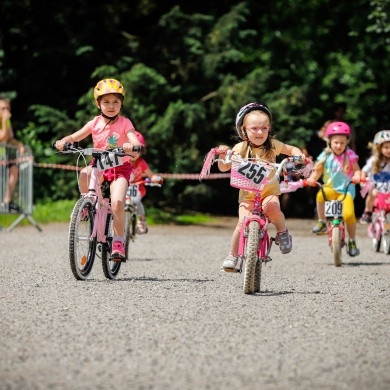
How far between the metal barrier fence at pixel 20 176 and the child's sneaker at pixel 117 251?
805 cm

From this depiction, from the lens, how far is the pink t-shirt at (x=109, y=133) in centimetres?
994

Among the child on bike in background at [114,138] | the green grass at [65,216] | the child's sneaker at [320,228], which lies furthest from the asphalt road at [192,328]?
the green grass at [65,216]

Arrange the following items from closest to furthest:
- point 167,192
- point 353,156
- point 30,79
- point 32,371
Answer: point 32,371
point 353,156
point 167,192
point 30,79

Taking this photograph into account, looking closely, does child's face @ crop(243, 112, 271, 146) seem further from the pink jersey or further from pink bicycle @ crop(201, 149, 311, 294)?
the pink jersey

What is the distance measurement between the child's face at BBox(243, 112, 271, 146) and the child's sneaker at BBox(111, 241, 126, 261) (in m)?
1.59

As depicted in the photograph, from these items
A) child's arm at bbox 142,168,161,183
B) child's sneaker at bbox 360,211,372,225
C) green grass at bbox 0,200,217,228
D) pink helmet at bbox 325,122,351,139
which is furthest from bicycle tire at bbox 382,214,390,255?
green grass at bbox 0,200,217,228

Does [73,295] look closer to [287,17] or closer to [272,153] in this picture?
[272,153]

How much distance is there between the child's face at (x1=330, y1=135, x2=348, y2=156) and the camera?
12578 mm

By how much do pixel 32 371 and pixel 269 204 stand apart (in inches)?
148

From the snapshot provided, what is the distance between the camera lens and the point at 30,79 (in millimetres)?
22797

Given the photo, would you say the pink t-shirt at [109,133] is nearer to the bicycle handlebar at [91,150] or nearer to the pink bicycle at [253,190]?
the bicycle handlebar at [91,150]

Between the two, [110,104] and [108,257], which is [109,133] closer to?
[110,104]

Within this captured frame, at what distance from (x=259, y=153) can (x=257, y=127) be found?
0.24 m

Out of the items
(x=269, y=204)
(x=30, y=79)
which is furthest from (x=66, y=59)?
(x=269, y=204)
